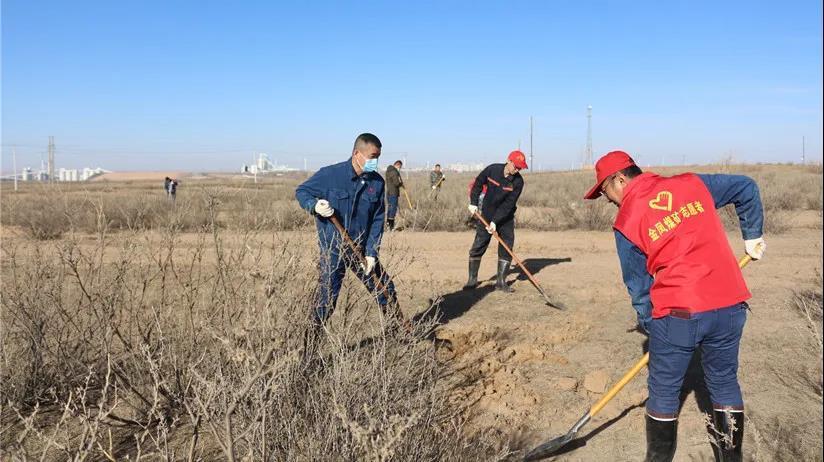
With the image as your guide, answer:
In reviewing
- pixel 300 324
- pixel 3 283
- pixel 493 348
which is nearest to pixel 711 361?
pixel 300 324

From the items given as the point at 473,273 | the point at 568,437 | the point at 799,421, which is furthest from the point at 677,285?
the point at 473,273

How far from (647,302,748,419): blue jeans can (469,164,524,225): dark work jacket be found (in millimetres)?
3923

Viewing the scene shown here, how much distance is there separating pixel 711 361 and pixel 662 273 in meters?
0.53

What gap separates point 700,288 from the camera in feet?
8.63

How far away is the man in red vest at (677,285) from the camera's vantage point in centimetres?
264

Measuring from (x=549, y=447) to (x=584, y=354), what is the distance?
1.83 meters

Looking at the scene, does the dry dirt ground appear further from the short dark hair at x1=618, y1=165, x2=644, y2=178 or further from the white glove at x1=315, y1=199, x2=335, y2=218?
the short dark hair at x1=618, y1=165, x2=644, y2=178

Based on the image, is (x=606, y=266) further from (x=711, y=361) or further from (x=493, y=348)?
(x=711, y=361)

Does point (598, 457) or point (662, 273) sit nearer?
point (662, 273)

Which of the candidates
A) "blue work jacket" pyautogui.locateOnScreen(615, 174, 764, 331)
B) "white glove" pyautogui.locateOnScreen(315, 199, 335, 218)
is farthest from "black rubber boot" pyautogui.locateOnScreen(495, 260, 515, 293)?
"blue work jacket" pyautogui.locateOnScreen(615, 174, 764, 331)

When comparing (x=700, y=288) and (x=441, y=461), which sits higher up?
(x=700, y=288)

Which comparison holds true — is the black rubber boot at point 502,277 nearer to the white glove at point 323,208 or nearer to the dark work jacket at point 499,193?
the dark work jacket at point 499,193

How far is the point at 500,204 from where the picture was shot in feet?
22.2

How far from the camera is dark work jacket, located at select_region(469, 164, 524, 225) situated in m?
6.69
